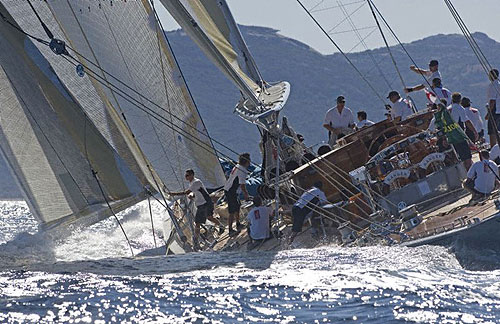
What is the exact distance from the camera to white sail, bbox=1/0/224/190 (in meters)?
15.9

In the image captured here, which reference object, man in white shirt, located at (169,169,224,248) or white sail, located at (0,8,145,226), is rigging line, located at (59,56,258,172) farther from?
white sail, located at (0,8,145,226)

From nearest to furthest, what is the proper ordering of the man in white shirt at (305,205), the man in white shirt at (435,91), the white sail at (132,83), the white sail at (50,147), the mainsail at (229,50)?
the man in white shirt at (305,205)
the mainsail at (229,50)
the white sail at (50,147)
the white sail at (132,83)
the man in white shirt at (435,91)

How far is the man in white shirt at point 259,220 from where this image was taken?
14742mm

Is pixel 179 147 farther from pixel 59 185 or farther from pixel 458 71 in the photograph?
pixel 458 71

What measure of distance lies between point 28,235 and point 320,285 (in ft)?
21.3

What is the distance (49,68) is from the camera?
15.5m

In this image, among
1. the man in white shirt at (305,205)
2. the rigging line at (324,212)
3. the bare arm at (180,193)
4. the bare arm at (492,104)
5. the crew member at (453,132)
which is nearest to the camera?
the rigging line at (324,212)

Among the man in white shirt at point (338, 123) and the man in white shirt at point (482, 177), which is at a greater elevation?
the man in white shirt at point (338, 123)

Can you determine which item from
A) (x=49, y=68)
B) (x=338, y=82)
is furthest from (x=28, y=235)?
(x=338, y=82)

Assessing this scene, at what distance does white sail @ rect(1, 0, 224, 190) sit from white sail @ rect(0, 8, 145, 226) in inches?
11.7

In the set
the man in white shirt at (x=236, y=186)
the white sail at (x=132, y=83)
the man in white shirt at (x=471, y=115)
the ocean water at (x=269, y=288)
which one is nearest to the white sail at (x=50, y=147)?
the white sail at (x=132, y=83)

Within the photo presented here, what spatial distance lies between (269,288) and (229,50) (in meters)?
5.75

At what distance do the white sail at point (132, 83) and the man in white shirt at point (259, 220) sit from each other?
1367 mm

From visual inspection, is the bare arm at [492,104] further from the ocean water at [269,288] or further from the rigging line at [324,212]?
the ocean water at [269,288]
